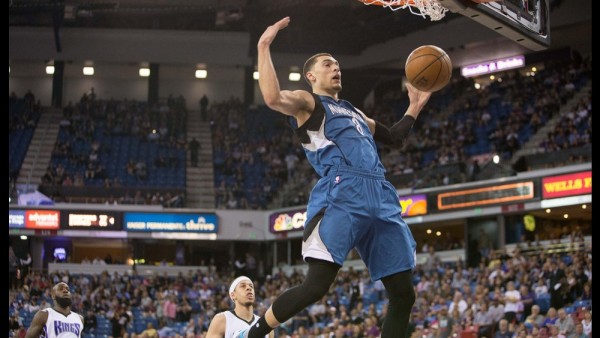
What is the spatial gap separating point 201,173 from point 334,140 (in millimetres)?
33951

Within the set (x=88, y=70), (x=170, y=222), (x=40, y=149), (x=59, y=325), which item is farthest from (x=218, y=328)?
(x=88, y=70)

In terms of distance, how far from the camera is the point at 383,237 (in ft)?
20.7

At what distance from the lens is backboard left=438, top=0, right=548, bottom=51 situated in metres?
8.22

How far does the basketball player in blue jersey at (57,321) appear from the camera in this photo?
970cm

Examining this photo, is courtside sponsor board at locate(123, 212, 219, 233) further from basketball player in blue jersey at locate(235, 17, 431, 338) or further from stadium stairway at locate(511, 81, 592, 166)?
basketball player in blue jersey at locate(235, 17, 431, 338)

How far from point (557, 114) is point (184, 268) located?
603 inches

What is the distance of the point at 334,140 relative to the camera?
6.44 metres

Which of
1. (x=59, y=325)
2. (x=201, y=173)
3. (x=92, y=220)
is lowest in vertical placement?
(x=59, y=325)

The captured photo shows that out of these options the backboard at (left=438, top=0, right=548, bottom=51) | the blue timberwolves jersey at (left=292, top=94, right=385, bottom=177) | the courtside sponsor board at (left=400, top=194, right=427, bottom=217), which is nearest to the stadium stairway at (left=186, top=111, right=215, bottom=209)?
the courtside sponsor board at (left=400, top=194, right=427, bottom=217)

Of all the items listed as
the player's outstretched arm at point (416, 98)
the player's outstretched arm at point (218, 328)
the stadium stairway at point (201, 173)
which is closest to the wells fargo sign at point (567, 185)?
the stadium stairway at point (201, 173)

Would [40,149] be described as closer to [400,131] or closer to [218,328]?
[218,328]

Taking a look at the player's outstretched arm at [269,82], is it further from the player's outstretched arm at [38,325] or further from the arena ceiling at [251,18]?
the arena ceiling at [251,18]
